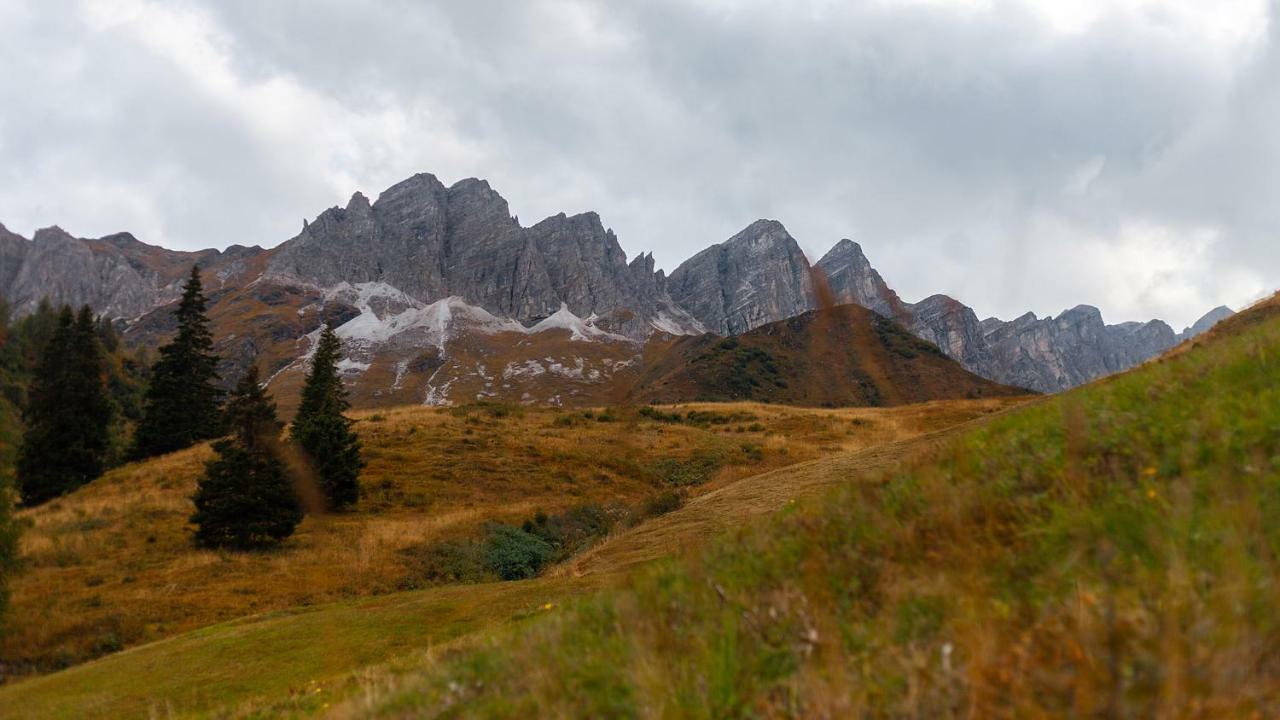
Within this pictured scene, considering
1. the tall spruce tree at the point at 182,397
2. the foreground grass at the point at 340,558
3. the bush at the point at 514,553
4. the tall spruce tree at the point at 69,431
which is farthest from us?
the tall spruce tree at the point at 182,397

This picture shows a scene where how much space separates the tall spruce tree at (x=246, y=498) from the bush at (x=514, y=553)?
26.1 feet

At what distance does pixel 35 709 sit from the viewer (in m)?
10.4

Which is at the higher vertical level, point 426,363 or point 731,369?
point 426,363

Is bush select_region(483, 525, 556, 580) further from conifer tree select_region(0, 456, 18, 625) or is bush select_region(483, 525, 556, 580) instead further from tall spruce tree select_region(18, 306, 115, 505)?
tall spruce tree select_region(18, 306, 115, 505)

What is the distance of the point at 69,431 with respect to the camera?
40.9 meters

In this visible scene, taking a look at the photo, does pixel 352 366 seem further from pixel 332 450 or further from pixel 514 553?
pixel 514 553

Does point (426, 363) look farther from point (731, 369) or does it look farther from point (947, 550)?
point (947, 550)

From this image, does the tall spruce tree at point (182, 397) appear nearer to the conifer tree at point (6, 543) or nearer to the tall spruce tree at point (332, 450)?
the tall spruce tree at point (332, 450)

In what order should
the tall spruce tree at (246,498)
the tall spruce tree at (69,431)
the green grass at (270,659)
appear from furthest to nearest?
1. the tall spruce tree at (69,431)
2. the tall spruce tree at (246,498)
3. the green grass at (270,659)

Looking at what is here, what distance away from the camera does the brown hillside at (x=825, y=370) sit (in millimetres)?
103125

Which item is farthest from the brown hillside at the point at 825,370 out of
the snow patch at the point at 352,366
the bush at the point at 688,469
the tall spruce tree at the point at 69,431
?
the snow patch at the point at 352,366

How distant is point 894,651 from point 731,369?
108 m

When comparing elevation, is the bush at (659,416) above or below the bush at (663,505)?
above

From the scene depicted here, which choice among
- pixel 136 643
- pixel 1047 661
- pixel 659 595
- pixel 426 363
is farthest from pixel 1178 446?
pixel 426 363
